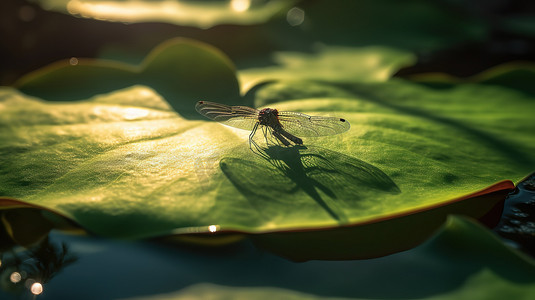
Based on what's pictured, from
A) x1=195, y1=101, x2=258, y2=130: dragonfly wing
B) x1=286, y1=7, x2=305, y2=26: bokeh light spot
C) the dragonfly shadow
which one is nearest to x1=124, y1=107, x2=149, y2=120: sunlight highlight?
x1=195, y1=101, x2=258, y2=130: dragonfly wing

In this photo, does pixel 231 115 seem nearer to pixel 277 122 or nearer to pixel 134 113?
pixel 277 122

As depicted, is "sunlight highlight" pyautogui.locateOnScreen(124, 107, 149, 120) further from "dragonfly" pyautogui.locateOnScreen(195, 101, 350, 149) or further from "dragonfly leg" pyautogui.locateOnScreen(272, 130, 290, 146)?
"dragonfly leg" pyautogui.locateOnScreen(272, 130, 290, 146)

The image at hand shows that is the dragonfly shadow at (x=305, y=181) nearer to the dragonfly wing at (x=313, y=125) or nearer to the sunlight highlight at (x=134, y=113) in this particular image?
the dragonfly wing at (x=313, y=125)

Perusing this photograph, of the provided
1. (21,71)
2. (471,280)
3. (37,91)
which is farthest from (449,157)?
(21,71)

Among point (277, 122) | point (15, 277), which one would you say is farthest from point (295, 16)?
point (15, 277)

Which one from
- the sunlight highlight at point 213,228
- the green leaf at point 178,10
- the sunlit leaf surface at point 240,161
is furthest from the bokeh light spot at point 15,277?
the green leaf at point 178,10

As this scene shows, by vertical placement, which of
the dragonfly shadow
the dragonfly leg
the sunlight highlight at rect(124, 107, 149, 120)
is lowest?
the dragonfly shadow
